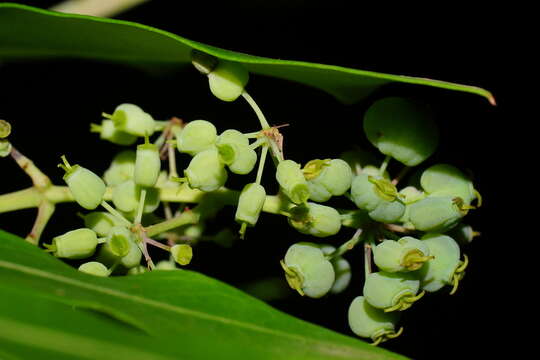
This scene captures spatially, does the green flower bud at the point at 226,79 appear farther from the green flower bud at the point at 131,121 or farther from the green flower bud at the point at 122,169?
the green flower bud at the point at 122,169

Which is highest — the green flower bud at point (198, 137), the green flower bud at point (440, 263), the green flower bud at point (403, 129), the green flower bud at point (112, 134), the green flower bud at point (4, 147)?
the green flower bud at point (403, 129)

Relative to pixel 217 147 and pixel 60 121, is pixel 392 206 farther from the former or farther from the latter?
pixel 60 121

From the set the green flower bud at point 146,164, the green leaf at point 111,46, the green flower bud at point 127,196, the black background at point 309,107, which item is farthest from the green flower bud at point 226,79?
the black background at point 309,107

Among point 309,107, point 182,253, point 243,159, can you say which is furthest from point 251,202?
point 309,107

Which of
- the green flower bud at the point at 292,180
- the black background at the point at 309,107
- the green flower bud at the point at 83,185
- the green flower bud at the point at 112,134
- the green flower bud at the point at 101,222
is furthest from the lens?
the black background at the point at 309,107

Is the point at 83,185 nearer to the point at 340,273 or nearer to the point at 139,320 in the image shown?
the point at 139,320
